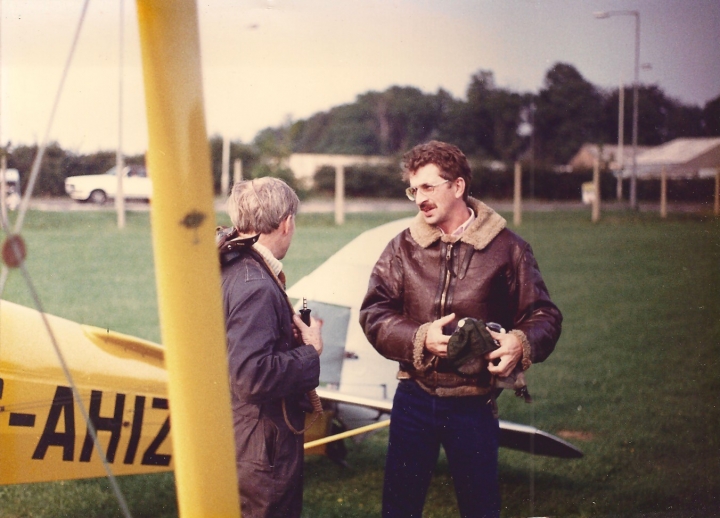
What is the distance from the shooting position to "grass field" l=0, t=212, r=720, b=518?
10.5 ft

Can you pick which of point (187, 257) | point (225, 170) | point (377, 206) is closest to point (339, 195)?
point (377, 206)

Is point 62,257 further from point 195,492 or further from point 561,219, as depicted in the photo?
point 561,219

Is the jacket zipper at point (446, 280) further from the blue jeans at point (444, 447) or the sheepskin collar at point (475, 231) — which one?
the blue jeans at point (444, 447)

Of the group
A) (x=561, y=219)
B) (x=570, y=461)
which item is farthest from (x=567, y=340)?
(x=570, y=461)

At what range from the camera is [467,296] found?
2074mm

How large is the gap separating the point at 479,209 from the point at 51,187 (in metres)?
1.71

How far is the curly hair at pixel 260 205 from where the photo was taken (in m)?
1.88

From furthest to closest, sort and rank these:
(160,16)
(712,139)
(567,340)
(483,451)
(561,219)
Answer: (567,340) → (561,219) → (712,139) → (483,451) → (160,16)

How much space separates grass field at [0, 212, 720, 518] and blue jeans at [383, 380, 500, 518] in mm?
1016

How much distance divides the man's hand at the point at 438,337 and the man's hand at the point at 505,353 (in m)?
0.12

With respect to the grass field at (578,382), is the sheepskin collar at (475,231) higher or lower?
higher

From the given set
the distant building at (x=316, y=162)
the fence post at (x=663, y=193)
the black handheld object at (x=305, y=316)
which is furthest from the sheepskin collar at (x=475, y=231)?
the fence post at (x=663, y=193)

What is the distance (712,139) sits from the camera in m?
3.70

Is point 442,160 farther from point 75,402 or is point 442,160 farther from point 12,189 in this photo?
point 12,189
